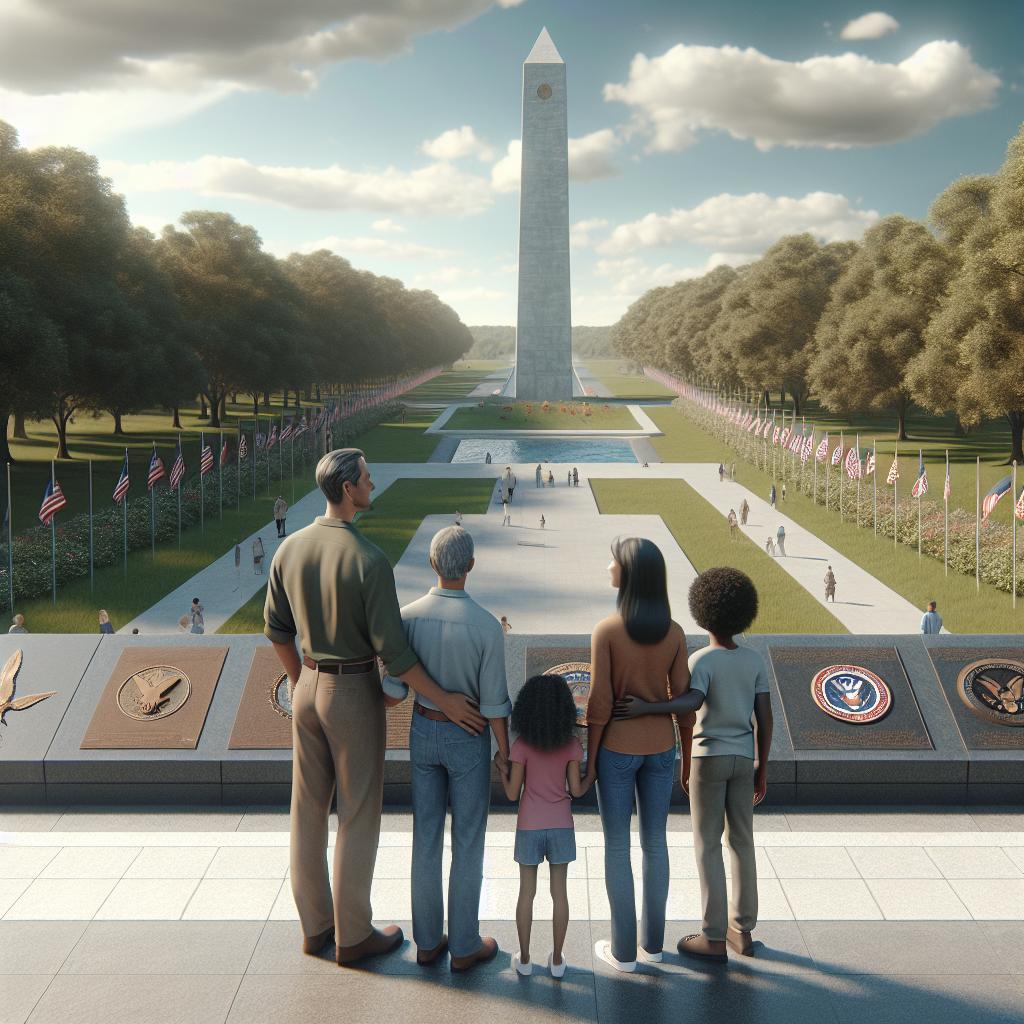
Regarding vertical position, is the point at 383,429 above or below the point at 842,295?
below

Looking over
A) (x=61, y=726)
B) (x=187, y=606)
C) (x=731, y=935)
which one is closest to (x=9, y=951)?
(x=61, y=726)

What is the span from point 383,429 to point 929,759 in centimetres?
5927

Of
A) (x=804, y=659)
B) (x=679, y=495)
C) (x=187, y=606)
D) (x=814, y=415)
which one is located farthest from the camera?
(x=814, y=415)

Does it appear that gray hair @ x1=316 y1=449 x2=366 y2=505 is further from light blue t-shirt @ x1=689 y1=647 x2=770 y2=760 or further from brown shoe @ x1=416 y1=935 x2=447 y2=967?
brown shoe @ x1=416 y1=935 x2=447 y2=967

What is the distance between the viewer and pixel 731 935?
5.58m

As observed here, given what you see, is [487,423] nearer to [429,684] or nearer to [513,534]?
[513,534]

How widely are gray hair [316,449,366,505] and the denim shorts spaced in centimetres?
192

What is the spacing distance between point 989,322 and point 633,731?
32930 mm

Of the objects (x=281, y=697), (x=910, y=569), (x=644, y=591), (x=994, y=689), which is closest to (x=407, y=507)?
(x=910, y=569)

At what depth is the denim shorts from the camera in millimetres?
5137

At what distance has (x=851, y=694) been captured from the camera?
7984mm

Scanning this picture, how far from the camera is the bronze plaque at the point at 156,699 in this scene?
768 centimetres

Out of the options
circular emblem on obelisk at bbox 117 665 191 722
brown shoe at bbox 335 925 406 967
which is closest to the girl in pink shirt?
brown shoe at bbox 335 925 406 967

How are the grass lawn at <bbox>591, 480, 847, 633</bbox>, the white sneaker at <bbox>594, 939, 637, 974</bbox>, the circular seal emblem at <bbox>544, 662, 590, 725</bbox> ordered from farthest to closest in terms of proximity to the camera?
the grass lawn at <bbox>591, 480, 847, 633</bbox>, the circular seal emblem at <bbox>544, 662, 590, 725</bbox>, the white sneaker at <bbox>594, 939, 637, 974</bbox>
